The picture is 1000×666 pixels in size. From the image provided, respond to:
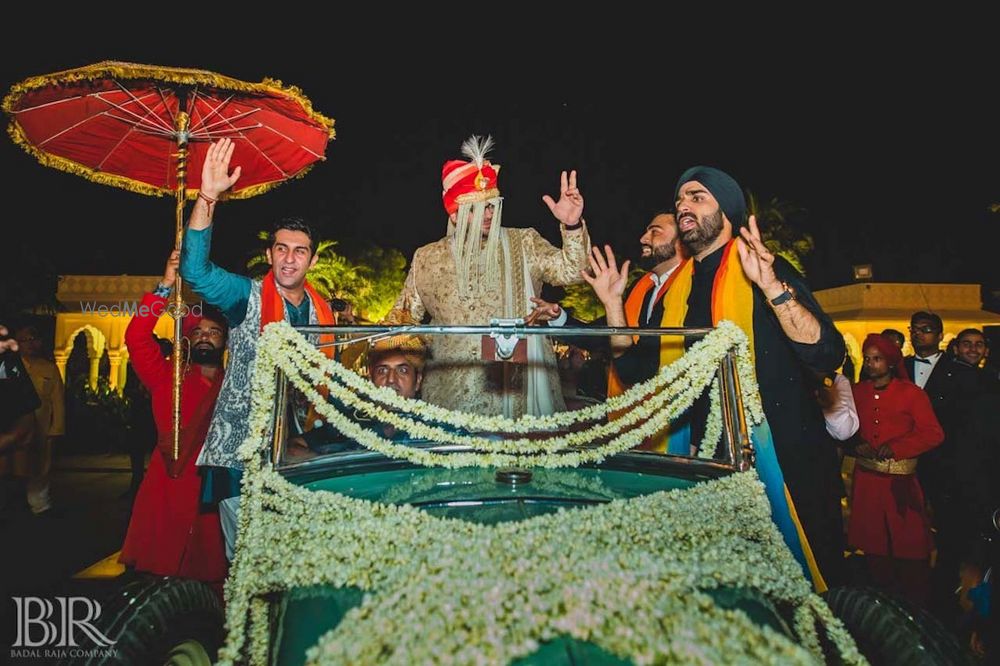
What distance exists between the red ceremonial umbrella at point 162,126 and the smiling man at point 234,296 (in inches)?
22.4

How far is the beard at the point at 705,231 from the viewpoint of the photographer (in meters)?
3.23

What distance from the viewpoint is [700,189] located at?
324 centimetres

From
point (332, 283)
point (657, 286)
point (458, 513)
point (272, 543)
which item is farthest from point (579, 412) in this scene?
point (332, 283)

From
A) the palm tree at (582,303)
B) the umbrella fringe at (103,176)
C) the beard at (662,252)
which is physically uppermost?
the palm tree at (582,303)

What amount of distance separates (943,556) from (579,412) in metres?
4.13

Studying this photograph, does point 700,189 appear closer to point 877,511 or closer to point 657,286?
point 657,286

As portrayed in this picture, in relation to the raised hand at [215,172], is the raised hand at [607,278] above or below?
below

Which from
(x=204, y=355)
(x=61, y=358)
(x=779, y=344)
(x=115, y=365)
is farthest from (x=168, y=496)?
(x=61, y=358)

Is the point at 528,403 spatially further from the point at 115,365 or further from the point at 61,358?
the point at 61,358

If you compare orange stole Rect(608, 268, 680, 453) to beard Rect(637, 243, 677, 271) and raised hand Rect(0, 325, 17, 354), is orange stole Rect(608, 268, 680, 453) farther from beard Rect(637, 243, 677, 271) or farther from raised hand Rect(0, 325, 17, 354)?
raised hand Rect(0, 325, 17, 354)

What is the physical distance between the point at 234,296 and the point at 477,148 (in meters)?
1.64

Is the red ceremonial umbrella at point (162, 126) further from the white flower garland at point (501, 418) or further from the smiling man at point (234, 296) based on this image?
the white flower garland at point (501, 418)

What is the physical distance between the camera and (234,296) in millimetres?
3104

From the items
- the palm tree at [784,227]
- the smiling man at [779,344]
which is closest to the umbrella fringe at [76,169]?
the smiling man at [779,344]
